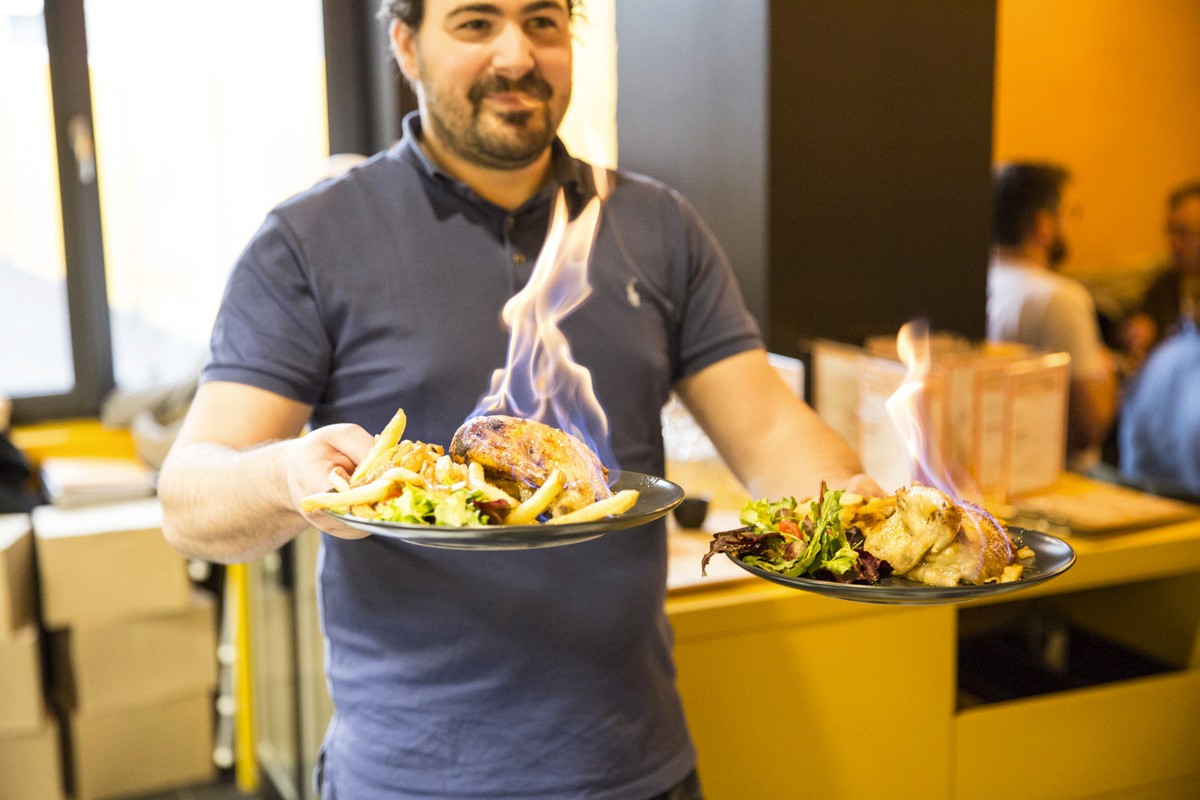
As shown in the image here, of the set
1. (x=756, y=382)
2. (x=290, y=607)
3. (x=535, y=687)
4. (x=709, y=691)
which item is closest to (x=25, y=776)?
(x=290, y=607)

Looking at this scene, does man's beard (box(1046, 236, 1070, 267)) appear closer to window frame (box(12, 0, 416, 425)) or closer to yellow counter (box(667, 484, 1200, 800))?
yellow counter (box(667, 484, 1200, 800))

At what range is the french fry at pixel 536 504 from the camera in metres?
1.13

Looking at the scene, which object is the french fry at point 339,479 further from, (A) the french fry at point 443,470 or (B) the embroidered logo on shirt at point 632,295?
(B) the embroidered logo on shirt at point 632,295

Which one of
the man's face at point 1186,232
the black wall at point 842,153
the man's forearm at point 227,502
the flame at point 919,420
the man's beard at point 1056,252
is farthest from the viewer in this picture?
the man's face at point 1186,232

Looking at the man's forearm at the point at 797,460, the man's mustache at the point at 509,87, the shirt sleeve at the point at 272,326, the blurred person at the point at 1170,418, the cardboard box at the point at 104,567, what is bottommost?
the cardboard box at the point at 104,567

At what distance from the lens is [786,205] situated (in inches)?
110

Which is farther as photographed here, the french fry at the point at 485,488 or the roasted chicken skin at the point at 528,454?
the roasted chicken skin at the point at 528,454

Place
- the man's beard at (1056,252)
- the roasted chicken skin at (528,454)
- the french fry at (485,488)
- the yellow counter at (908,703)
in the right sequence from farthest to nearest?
the man's beard at (1056,252) → the yellow counter at (908,703) → the roasted chicken skin at (528,454) → the french fry at (485,488)

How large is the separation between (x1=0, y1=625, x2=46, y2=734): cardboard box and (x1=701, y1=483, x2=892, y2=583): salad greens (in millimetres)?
2704

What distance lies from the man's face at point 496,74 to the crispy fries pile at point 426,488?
2.01ft

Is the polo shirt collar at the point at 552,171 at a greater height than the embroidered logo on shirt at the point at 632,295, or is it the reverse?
the polo shirt collar at the point at 552,171

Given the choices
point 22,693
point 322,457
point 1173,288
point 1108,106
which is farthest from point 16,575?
point 1108,106

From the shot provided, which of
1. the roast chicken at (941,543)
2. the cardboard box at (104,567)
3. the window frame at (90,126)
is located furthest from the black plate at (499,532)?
the window frame at (90,126)

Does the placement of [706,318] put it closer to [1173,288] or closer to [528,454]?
[528,454]
